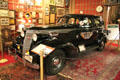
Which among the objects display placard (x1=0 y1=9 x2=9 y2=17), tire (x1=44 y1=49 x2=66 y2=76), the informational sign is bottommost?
tire (x1=44 y1=49 x2=66 y2=76)

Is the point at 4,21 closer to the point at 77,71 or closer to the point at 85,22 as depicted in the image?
the point at 85,22

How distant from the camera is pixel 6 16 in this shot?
460cm

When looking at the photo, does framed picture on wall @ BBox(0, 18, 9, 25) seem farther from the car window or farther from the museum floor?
the car window

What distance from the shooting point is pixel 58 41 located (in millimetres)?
2869

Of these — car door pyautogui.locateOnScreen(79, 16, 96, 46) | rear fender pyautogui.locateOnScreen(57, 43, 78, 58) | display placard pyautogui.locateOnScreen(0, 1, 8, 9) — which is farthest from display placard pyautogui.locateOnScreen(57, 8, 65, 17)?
rear fender pyautogui.locateOnScreen(57, 43, 78, 58)

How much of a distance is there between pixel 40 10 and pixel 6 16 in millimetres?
2098

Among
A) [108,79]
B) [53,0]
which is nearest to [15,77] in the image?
[108,79]

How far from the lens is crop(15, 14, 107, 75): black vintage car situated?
2545 mm

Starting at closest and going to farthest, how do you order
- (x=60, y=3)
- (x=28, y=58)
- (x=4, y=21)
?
1. (x=28, y=58)
2. (x=4, y=21)
3. (x=60, y=3)

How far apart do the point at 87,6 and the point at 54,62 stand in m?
6.43

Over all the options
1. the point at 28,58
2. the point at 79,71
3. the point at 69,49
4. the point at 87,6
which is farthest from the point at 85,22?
the point at 87,6

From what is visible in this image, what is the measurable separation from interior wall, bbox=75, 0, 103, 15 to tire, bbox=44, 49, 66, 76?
18.9 ft

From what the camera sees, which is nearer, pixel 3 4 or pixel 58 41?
pixel 58 41

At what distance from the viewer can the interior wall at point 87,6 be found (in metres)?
7.54
